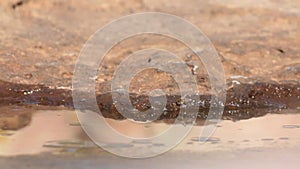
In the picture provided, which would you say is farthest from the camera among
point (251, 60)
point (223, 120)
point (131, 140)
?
point (251, 60)

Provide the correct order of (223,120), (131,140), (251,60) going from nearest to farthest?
(131,140) → (223,120) → (251,60)

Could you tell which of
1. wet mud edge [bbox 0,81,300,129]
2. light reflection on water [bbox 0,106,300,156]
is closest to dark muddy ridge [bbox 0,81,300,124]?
wet mud edge [bbox 0,81,300,129]

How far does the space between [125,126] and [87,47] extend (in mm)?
535

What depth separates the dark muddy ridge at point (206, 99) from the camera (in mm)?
3354

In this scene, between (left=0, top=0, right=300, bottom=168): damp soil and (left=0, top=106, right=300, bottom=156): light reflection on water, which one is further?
(left=0, top=0, right=300, bottom=168): damp soil

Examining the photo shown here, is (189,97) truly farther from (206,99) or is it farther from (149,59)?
(149,59)

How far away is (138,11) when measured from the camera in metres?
3.33

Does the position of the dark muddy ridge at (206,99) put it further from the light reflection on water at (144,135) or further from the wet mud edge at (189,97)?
the light reflection on water at (144,135)

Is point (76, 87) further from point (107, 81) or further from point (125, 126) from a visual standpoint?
point (125, 126)

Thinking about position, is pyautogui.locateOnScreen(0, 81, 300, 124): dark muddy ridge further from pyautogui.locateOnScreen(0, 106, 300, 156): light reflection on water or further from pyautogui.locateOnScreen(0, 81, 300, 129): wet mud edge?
pyautogui.locateOnScreen(0, 106, 300, 156): light reflection on water

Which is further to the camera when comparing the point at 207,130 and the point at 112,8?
the point at 112,8

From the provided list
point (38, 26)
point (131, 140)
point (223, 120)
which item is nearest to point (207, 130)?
point (223, 120)

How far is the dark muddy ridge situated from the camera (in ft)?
11.0

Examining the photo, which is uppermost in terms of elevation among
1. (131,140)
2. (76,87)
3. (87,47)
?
(87,47)
